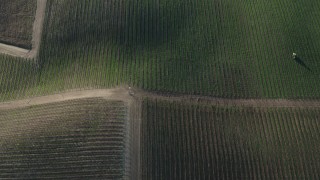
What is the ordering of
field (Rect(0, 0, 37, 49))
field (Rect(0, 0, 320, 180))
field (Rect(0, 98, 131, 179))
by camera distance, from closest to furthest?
field (Rect(0, 98, 131, 179)), field (Rect(0, 0, 320, 180)), field (Rect(0, 0, 37, 49))

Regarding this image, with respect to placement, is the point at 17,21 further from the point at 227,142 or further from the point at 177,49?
the point at 227,142

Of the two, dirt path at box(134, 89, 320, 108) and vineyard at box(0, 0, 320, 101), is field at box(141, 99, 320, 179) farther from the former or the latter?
vineyard at box(0, 0, 320, 101)

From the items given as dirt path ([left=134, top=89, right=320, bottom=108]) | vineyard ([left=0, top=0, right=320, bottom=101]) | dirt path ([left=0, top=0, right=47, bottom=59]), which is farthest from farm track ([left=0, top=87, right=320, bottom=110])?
dirt path ([left=0, top=0, right=47, bottom=59])

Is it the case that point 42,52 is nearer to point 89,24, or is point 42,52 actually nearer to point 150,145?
point 89,24

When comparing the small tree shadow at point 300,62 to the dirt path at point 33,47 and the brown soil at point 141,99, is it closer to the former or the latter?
the brown soil at point 141,99

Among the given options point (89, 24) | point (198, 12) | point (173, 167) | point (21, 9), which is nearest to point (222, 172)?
point (173, 167)

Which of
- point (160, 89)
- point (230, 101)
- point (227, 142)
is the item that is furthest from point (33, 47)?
point (227, 142)
